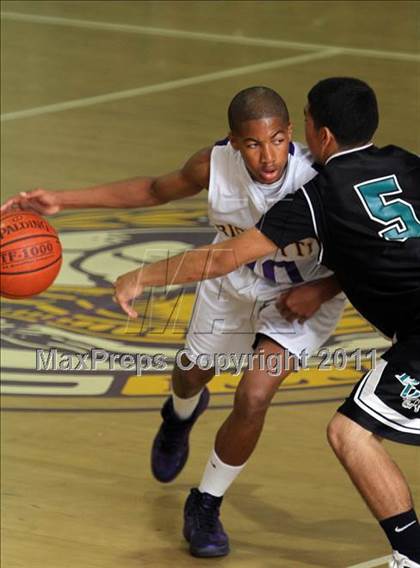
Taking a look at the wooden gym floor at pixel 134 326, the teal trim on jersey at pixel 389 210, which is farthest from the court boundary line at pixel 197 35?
the teal trim on jersey at pixel 389 210

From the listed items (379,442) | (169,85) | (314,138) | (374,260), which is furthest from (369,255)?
(169,85)

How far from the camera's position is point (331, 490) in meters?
5.31

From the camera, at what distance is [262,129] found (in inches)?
172

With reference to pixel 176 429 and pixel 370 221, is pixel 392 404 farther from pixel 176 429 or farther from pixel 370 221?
pixel 176 429

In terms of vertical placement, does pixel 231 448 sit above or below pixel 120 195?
below

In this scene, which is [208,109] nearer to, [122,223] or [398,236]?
[122,223]

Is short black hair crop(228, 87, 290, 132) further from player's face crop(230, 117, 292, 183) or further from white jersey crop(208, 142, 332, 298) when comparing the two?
white jersey crop(208, 142, 332, 298)

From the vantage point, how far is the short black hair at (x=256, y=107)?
4387 mm

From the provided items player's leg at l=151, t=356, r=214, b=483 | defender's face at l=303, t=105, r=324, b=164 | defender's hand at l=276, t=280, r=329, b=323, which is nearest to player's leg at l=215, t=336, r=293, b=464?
defender's hand at l=276, t=280, r=329, b=323

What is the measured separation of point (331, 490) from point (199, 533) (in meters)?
0.70

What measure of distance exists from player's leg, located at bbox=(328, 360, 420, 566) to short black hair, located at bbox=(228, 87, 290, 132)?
90cm

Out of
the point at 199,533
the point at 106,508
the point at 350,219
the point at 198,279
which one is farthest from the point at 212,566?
the point at 350,219

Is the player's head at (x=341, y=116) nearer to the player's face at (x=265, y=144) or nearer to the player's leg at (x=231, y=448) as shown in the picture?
the player's face at (x=265, y=144)

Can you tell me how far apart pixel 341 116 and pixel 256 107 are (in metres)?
0.30
